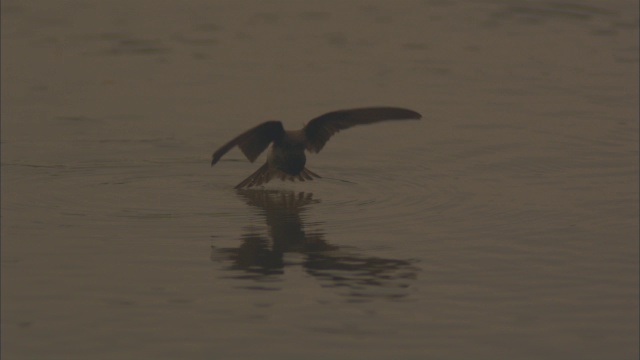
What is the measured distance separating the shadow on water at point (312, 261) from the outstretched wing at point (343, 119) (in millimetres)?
725

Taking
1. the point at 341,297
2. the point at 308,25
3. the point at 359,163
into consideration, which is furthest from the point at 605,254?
the point at 308,25

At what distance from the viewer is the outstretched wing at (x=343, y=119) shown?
960 cm

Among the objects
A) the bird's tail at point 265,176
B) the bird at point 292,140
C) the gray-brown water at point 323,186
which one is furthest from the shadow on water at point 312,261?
the bird's tail at point 265,176

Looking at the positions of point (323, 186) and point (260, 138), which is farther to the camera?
point (323, 186)

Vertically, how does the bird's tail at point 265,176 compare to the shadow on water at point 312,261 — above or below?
above

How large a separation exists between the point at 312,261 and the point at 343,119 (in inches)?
64.7

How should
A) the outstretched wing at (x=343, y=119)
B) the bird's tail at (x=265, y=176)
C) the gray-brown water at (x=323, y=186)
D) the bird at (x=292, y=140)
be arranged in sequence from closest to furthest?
the gray-brown water at (x=323, y=186), the outstretched wing at (x=343, y=119), the bird at (x=292, y=140), the bird's tail at (x=265, y=176)

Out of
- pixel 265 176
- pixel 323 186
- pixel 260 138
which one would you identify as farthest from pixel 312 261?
pixel 323 186

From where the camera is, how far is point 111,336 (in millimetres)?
7156

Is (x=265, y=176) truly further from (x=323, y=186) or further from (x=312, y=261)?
(x=312, y=261)

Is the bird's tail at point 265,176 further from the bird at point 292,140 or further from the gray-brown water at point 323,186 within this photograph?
the gray-brown water at point 323,186

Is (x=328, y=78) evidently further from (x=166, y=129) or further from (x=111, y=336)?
(x=111, y=336)

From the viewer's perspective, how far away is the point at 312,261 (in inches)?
339

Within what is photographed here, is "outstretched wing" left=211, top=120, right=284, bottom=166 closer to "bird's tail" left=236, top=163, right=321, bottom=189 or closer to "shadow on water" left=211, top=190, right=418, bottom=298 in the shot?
"bird's tail" left=236, top=163, right=321, bottom=189
